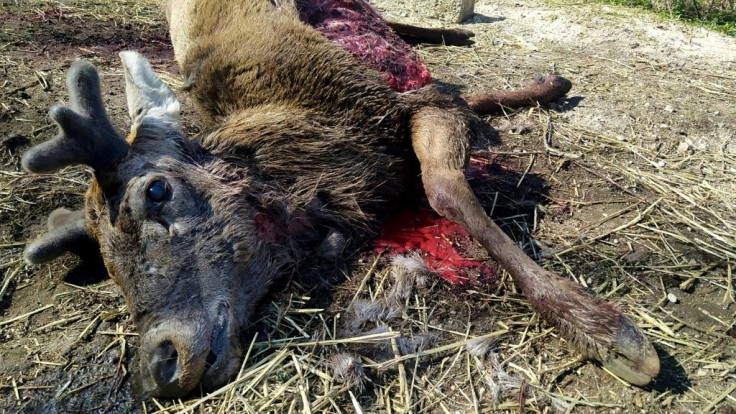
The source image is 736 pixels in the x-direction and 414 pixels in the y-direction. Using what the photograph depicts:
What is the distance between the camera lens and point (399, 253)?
324 centimetres

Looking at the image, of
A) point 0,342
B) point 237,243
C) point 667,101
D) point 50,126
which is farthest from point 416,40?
point 0,342

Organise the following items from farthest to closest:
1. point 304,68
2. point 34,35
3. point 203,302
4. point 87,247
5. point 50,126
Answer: point 34,35 < point 50,126 < point 304,68 < point 87,247 < point 203,302

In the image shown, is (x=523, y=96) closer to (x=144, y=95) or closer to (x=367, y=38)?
(x=367, y=38)

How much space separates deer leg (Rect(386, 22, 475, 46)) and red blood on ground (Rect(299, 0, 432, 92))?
1.63m

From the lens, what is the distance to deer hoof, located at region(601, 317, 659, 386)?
7.83 feet

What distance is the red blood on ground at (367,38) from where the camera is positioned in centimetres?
394

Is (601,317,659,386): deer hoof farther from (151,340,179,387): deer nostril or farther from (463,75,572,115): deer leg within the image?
(463,75,572,115): deer leg

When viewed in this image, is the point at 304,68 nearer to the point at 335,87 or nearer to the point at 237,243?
the point at 335,87

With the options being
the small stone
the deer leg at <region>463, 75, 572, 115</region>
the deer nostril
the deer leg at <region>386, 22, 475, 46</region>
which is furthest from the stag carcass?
the deer leg at <region>386, 22, 475, 46</region>

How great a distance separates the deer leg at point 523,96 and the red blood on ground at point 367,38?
80cm

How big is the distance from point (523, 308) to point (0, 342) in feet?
8.84

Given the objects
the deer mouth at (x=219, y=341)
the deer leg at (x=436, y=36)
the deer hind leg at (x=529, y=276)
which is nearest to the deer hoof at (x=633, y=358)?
the deer hind leg at (x=529, y=276)

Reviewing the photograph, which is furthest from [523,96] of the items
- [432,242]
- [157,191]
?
[157,191]

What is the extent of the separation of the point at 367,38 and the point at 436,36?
2532 mm
